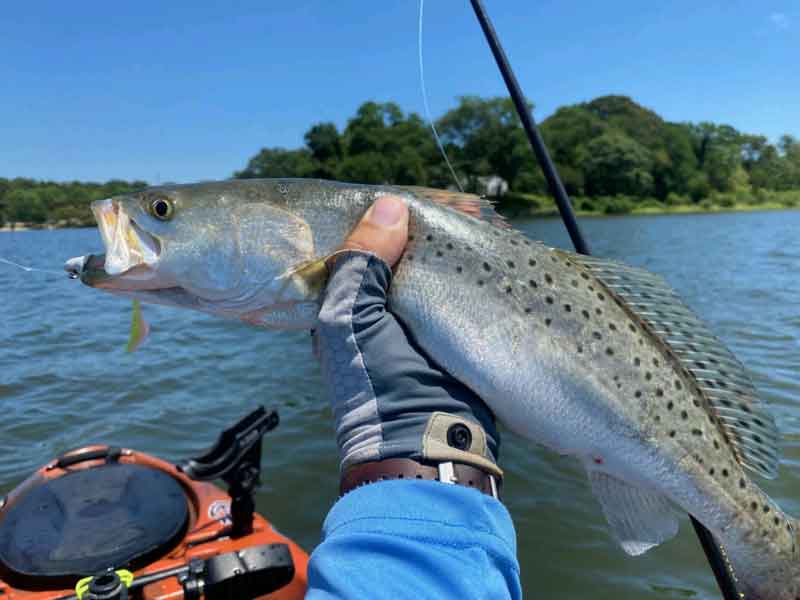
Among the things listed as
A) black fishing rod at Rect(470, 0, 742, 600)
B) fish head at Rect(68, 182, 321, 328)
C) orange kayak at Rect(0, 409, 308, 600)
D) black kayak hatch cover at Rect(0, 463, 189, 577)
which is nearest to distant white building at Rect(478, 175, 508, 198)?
black fishing rod at Rect(470, 0, 742, 600)

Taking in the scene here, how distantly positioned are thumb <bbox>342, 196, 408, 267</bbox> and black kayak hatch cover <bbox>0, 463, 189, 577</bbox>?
2621mm

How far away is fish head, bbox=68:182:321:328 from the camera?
7.80 feet

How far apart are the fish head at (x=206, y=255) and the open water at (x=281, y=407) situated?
3.90m

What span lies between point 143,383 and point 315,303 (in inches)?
365

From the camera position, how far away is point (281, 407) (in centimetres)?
923

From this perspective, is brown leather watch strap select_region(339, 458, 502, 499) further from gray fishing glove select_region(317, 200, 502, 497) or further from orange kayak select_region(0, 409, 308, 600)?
orange kayak select_region(0, 409, 308, 600)

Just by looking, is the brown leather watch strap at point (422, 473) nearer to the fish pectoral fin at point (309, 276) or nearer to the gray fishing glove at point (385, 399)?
the gray fishing glove at point (385, 399)

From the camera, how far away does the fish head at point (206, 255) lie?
238 centimetres

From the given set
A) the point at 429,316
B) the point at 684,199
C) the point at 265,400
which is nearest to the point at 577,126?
the point at 684,199

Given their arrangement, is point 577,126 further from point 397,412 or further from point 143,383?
point 397,412

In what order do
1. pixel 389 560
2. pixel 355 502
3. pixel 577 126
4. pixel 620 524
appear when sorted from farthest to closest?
pixel 577 126
pixel 620 524
pixel 355 502
pixel 389 560

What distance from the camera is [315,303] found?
2379mm

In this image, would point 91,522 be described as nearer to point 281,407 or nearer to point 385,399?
point 385,399

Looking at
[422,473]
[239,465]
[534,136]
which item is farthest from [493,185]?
[422,473]
